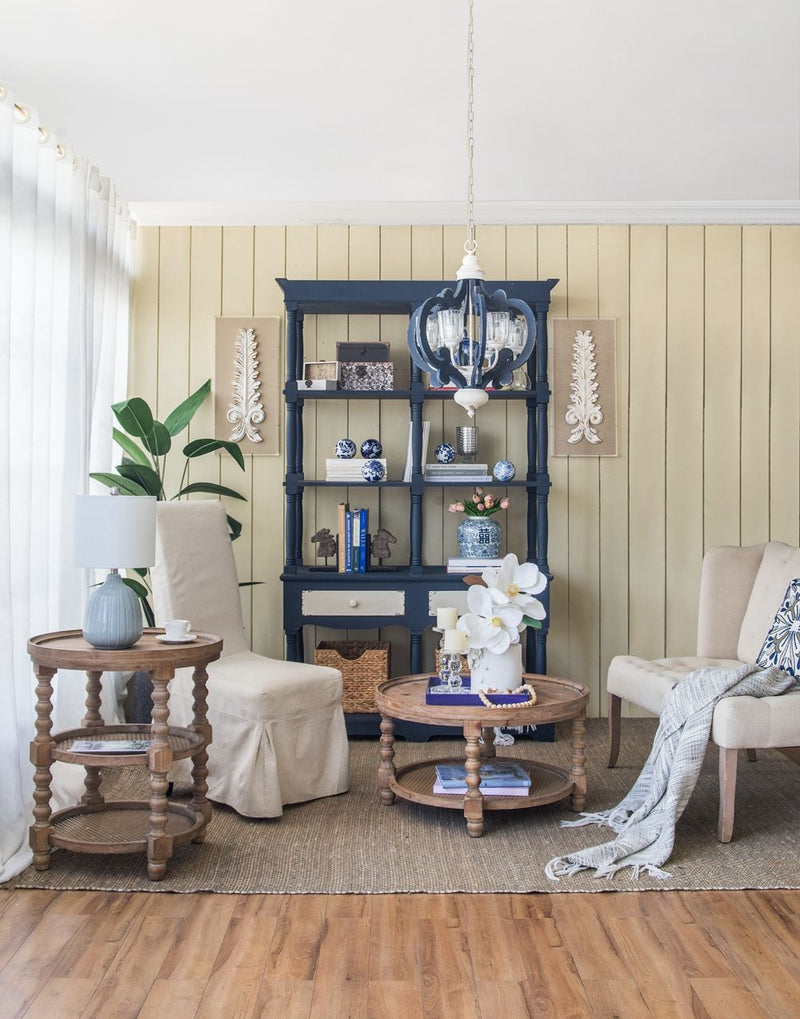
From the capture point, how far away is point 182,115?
3.79 m

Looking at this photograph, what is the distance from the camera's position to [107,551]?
292 centimetres

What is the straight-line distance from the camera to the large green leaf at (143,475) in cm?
430

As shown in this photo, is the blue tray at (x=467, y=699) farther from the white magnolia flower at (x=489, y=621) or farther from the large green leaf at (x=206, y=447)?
the large green leaf at (x=206, y=447)

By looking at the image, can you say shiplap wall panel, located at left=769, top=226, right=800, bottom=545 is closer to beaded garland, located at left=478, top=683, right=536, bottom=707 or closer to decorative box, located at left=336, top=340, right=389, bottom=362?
decorative box, located at left=336, top=340, right=389, bottom=362

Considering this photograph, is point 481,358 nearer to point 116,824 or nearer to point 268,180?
point 116,824

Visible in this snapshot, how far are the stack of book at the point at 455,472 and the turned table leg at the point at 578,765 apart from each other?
5.13 feet

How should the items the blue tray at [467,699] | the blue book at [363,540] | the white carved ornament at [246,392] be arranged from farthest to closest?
the white carved ornament at [246,392]
the blue book at [363,540]
the blue tray at [467,699]

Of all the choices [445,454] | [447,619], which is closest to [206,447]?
[445,454]

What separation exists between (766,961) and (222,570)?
96.1 inches

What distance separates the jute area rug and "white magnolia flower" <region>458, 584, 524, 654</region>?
61 cm

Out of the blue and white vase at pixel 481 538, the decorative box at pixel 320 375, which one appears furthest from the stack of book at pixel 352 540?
the decorative box at pixel 320 375

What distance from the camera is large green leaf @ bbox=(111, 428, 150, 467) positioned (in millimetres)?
4484

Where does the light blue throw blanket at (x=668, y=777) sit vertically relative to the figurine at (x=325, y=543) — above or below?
below

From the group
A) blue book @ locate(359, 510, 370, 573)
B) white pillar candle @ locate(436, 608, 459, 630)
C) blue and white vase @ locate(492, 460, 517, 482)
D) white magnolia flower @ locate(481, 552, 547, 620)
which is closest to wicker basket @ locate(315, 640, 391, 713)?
blue book @ locate(359, 510, 370, 573)
